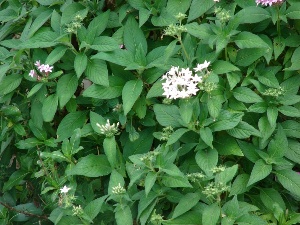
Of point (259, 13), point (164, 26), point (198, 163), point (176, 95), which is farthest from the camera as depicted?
point (164, 26)

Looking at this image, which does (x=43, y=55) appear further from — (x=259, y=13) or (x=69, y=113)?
(x=259, y=13)

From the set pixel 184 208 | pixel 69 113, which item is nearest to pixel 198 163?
pixel 184 208

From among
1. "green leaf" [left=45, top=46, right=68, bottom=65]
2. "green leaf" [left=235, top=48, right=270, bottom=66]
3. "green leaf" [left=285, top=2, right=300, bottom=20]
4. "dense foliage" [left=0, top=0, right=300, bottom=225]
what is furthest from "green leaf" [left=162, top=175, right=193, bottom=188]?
"green leaf" [left=285, top=2, right=300, bottom=20]

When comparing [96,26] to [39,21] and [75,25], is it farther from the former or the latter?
[39,21]

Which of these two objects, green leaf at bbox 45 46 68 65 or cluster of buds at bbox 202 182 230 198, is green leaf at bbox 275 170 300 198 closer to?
cluster of buds at bbox 202 182 230 198

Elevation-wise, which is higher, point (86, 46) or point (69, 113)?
point (86, 46)

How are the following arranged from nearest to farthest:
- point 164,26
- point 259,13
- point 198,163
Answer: point 198,163, point 259,13, point 164,26

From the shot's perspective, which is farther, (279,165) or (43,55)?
(43,55)
